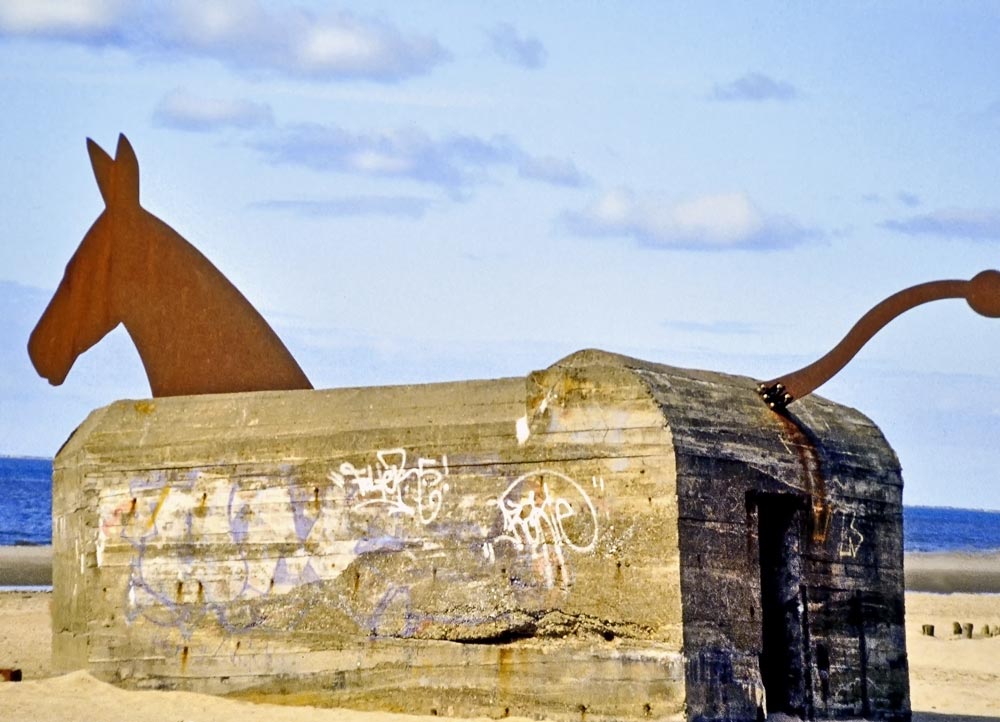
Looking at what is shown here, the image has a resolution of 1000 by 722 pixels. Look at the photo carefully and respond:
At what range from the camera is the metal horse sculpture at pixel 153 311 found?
10.8 m

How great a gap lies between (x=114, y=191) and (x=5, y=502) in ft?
164

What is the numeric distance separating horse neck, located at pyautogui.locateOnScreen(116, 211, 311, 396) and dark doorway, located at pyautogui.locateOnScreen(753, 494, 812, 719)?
122 inches

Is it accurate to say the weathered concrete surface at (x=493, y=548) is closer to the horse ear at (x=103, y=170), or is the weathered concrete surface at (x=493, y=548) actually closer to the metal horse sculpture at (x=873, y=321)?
the metal horse sculpture at (x=873, y=321)

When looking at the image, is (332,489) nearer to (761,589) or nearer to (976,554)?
(761,589)

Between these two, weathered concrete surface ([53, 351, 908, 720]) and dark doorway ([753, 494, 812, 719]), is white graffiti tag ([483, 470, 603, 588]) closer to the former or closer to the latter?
weathered concrete surface ([53, 351, 908, 720])

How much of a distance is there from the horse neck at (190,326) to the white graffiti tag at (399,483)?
134 centimetres

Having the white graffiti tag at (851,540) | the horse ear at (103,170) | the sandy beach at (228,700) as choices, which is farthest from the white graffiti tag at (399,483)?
the horse ear at (103,170)

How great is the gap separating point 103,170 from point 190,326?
126 cm

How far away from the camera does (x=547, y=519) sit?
9.20 m

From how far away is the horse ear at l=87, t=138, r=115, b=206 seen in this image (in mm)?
11250

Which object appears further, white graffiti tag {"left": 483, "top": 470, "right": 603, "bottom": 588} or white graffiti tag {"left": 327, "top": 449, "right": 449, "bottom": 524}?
white graffiti tag {"left": 327, "top": 449, "right": 449, "bottom": 524}

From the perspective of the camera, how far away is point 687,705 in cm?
877

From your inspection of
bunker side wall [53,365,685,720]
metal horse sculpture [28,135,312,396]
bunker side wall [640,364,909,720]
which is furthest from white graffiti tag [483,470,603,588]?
metal horse sculpture [28,135,312,396]

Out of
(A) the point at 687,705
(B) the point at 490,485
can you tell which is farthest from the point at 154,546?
(A) the point at 687,705
